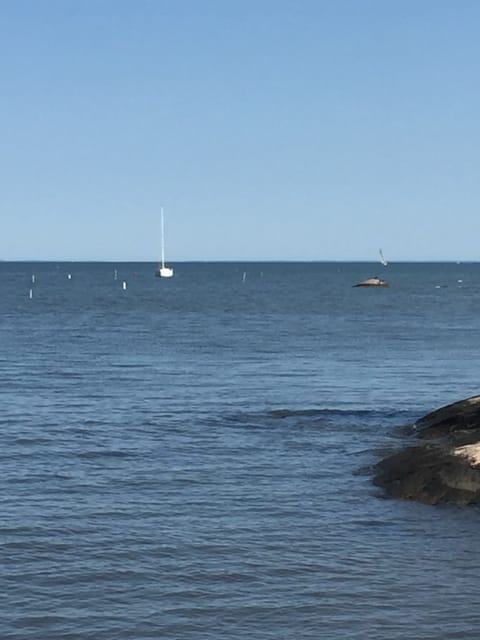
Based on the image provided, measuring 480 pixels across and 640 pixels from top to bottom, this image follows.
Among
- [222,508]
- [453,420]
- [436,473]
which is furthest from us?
[453,420]

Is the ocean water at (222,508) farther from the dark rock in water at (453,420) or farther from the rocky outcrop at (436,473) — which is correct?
the dark rock in water at (453,420)

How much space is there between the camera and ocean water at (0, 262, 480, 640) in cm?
2038

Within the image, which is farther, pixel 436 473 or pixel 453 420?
pixel 453 420

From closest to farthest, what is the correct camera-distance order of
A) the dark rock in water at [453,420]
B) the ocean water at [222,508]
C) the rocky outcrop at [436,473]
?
the ocean water at [222,508] → the rocky outcrop at [436,473] → the dark rock in water at [453,420]

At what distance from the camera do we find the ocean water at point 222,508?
66.8ft

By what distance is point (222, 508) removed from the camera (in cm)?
2797

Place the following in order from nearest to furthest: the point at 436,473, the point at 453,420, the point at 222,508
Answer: the point at 222,508 → the point at 436,473 → the point at 453,420

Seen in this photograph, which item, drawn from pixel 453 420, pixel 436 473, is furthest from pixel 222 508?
pixel 453 420

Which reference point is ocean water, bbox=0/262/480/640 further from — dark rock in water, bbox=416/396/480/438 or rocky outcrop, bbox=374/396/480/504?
dark rock in water, bbox=416/396/480/438

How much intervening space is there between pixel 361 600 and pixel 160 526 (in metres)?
A: 6.71

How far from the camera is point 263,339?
83.9 meters

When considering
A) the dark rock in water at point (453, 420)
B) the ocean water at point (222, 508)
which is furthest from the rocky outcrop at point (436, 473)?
the dark rock in water at point (453, 420)

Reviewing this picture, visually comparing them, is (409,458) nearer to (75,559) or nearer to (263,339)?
(75,559)

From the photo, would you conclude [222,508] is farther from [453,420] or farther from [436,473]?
[453,420]
